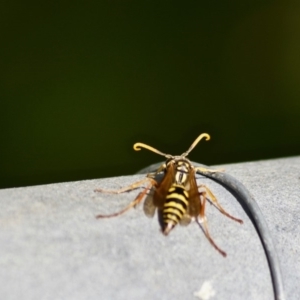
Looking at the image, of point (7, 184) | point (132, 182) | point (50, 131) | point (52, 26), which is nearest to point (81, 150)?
point (50, 131)

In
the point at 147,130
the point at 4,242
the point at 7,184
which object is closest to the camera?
the point at 4,242

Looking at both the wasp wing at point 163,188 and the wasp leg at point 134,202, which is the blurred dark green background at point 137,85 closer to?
the wasp wing at point 163,188

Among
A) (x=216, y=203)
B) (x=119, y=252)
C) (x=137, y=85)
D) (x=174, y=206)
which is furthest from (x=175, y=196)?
(x=137, y=85)

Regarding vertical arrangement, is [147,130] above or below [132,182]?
below

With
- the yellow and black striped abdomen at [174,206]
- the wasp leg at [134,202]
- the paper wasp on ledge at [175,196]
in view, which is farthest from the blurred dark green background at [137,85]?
the wasp leg at [134,202]

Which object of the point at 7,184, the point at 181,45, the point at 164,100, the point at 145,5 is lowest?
the point at 7,184

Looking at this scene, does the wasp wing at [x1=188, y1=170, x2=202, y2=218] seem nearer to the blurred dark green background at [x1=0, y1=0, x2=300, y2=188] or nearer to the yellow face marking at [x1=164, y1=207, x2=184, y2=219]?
the yellow face marking at [x1=164, y1=207, x2=184, y2=219]

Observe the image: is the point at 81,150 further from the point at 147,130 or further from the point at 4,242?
the point at 4,242

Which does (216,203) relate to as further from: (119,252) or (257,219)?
(119,252)
